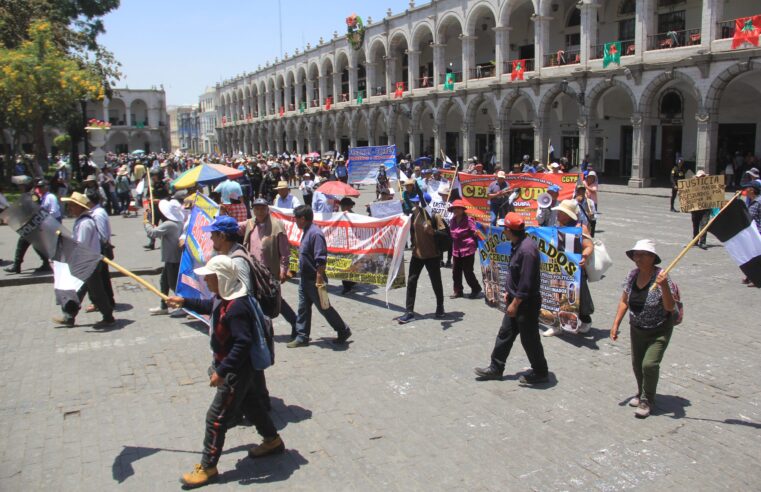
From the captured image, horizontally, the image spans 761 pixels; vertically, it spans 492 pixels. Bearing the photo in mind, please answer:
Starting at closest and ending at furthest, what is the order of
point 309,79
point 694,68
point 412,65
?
point 694,68
point 412,65
point 309,79

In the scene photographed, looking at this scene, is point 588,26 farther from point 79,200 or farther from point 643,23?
point 79,200

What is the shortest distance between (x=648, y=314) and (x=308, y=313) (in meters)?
3.80

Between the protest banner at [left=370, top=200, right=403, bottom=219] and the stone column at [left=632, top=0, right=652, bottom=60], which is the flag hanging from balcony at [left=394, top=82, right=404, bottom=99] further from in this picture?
the protest banner at [left=370, top=200, right=403, bottom=219]

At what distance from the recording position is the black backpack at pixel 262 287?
4680 mm

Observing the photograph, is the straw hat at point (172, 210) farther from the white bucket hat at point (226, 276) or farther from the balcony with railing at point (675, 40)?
the balcony with railing at point (675, 40)

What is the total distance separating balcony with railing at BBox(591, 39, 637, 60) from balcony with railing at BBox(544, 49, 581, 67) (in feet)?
3.06

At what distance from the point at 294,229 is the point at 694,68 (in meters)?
21.3

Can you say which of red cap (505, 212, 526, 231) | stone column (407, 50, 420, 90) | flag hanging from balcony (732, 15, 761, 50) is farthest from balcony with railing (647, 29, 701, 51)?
red cap (505, 212, 526, 231)

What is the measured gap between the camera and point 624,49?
1213 inches

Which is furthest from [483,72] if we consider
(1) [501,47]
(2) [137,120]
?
(2) [137,120]

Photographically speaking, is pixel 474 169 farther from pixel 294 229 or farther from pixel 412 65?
pixel 412 65

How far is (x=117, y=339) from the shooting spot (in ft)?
25.4

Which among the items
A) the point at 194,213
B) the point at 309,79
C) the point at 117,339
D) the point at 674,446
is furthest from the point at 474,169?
the point at 309,79

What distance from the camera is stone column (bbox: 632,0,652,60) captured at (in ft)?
86.4
